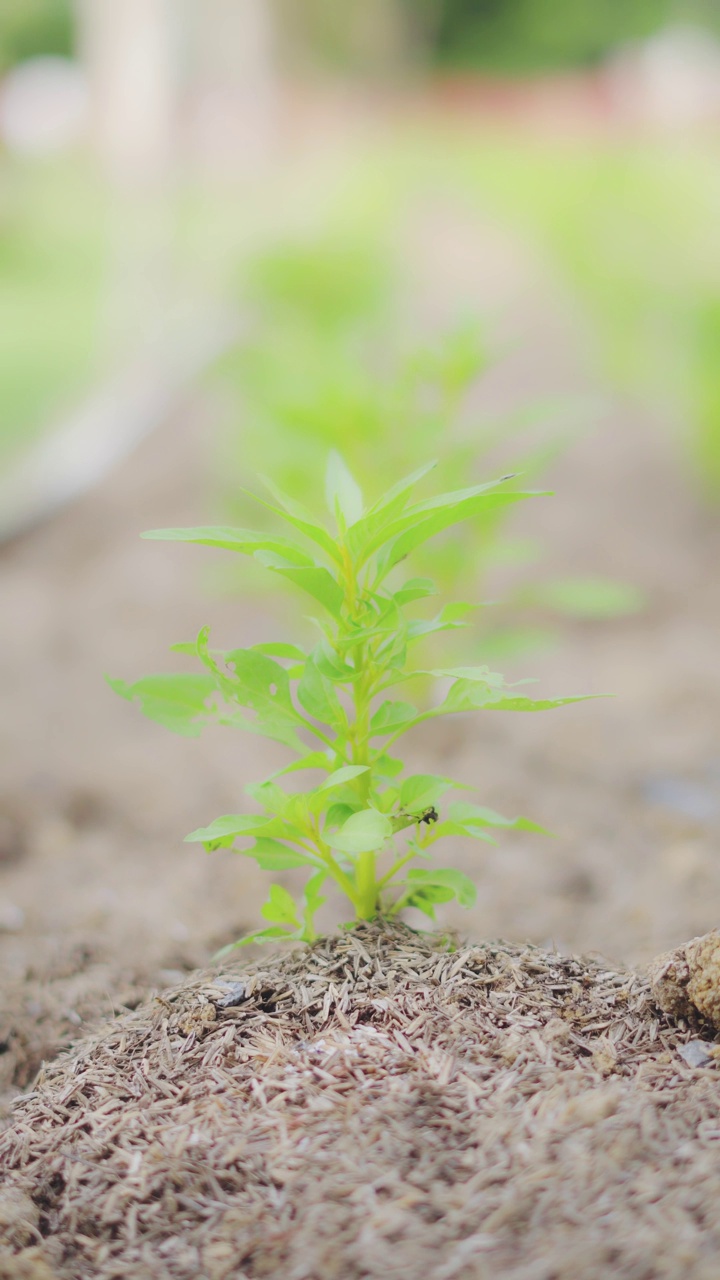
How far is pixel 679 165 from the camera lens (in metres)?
9.33

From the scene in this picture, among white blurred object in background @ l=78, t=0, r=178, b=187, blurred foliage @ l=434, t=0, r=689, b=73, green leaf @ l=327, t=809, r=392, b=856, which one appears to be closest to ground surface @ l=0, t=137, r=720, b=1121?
green leaf @ l=327, t=809, r=392, b=856

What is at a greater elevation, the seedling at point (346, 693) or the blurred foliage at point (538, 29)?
the blurred foliage at point (538, 29)

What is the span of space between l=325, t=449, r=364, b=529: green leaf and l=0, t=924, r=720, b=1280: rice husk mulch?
43 cm

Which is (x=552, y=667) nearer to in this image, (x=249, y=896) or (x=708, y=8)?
(x=249, y=896)

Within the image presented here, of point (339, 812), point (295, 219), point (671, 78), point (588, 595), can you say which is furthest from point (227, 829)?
point (671, 78)

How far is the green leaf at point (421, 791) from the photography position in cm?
90

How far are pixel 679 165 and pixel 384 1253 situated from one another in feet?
34.3

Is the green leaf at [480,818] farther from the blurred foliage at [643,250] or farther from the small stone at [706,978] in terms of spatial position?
the blurred foliage at [643,250]

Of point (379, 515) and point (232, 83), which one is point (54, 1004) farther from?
point (232, 83)

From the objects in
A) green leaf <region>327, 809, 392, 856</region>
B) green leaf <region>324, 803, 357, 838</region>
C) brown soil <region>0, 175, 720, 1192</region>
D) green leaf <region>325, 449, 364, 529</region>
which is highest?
green leaf <region>325, 449, 364, 529</region>

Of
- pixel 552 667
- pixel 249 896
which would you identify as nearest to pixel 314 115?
pixel 552 667

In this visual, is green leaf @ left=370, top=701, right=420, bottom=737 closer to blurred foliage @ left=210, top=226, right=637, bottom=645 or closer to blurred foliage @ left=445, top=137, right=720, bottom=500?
blurred foliage @ left=210, top=226, right=637, bottom=645

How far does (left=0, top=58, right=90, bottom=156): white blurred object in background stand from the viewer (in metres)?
5.09

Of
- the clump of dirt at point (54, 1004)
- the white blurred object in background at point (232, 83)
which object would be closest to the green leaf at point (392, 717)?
the clump of dirt at point (54, 1004)
